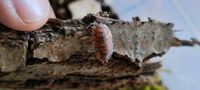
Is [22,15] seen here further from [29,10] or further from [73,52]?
[73,52]

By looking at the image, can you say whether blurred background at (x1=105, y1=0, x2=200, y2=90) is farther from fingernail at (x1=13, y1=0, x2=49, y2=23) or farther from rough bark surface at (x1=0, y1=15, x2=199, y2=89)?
fingernail at (x1=13, y1=0, x2=49, y2=23)

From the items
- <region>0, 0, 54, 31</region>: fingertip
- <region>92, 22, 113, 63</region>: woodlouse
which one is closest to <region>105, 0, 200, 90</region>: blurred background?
<region>92, 22, 113, 63</region>: woodlouse

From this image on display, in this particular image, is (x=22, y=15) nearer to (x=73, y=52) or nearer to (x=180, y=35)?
(x=73, y=52)

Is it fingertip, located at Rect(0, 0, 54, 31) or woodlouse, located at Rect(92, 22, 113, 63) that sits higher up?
fingertip, located at Rect(0, 0, 54, 31)

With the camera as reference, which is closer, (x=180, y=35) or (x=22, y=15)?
(x=22, y=15)

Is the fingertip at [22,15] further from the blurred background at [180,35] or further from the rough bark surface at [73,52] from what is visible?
the blurred background at [180,35]

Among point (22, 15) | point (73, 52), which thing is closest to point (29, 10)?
point (22, 15)

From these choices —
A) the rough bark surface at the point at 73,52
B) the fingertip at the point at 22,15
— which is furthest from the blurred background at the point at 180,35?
the fingertip at the point at 22,15
